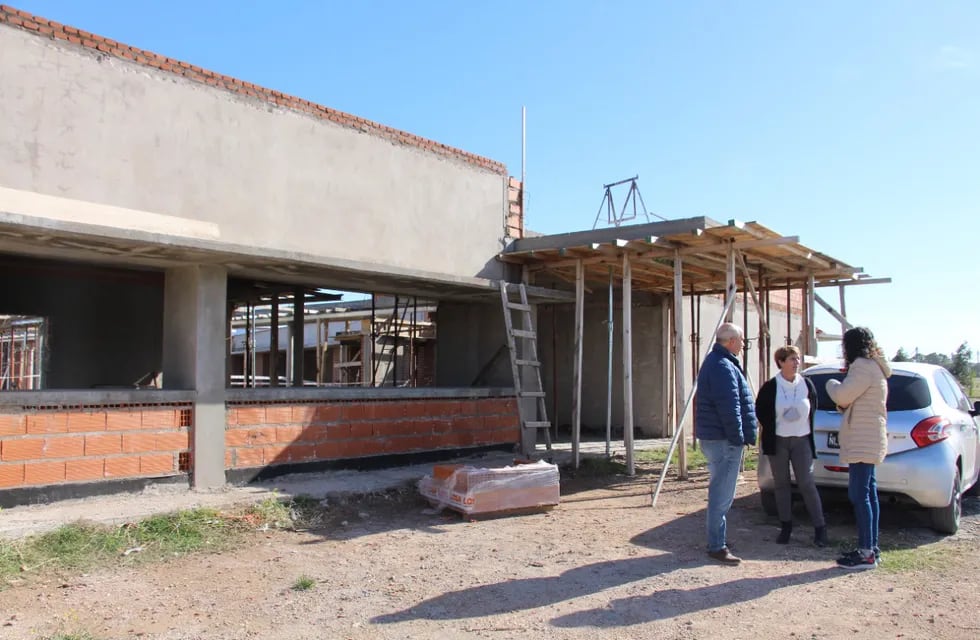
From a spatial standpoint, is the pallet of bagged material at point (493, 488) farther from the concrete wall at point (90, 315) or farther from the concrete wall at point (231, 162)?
the concrete wall at point (90, 315)

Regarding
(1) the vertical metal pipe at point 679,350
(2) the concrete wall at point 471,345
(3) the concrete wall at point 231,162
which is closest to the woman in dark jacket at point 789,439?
(1) the vertical metal pipe at point 679,350

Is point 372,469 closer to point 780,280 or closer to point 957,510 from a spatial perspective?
point 957,510

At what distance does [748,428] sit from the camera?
5727mm

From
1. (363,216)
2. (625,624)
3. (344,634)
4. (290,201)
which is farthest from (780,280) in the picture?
(344,634)

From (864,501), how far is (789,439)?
3.05 feet

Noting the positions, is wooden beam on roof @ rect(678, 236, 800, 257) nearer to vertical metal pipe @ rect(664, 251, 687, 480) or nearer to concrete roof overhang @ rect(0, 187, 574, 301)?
vertical metal pipe @ rect(664, 251, 687, 480)

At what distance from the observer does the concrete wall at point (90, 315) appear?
409 inches

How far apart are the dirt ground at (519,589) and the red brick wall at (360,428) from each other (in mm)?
1441

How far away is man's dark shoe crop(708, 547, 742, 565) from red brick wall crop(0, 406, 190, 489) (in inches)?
197

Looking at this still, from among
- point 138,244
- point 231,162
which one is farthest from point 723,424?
point 231,162

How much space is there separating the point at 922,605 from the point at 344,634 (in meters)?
3.53

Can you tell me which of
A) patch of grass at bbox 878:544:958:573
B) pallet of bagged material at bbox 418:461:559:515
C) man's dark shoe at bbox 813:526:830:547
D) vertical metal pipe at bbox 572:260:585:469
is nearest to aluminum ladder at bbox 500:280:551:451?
vertical metal pipe at bbox 572:260:585:469

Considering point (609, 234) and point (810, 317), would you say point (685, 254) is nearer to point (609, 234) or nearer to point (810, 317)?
point (609, 234)

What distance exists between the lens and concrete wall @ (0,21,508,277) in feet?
21.8
